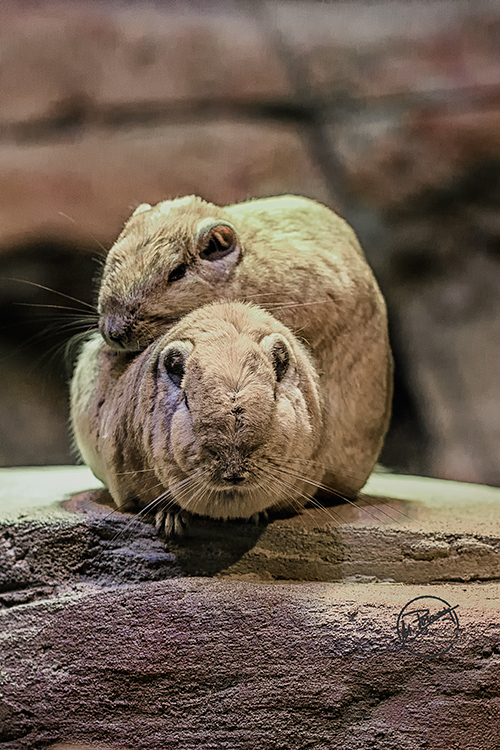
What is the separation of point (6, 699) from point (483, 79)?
4.96m

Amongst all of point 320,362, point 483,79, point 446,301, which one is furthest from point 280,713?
point 483,79

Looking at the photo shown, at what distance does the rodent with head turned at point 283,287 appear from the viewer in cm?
283

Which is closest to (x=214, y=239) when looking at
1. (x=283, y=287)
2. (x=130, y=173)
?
(x=283, y=287)

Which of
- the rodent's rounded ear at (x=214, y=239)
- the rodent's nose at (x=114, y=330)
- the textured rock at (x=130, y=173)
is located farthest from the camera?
the textured rock at (x=130, y=173)

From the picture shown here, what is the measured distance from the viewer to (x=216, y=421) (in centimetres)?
232

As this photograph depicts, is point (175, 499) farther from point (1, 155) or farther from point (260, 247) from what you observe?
point (1, 155)

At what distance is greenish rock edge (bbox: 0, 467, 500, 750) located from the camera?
7.93ft

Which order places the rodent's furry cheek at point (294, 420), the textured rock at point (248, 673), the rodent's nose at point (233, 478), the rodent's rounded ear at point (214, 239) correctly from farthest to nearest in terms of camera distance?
1. the rodent's rounded ear at point (214, 239)
2. the rodent's furry cheek at point (294, 420)
3. the textured rock at point (248, 673)
4. the rodent's nose at point (233, 478)

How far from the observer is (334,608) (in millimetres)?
2561

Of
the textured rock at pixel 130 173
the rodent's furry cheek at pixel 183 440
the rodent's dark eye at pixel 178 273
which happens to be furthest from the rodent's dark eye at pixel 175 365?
the textured rock at pixel 130 173

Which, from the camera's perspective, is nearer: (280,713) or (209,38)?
(280,713)

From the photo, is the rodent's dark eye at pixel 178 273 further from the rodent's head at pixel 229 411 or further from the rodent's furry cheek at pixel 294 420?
the rodent's furry cheek at pixel 294 420

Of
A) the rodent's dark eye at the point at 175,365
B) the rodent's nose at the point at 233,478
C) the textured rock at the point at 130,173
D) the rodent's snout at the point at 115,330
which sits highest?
the textured rock at the point at 130,173

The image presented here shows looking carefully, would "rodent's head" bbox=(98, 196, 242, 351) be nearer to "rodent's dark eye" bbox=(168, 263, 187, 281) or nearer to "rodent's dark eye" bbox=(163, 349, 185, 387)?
"rodent's dark eye" bbox=(168, 263, 187, 281)
